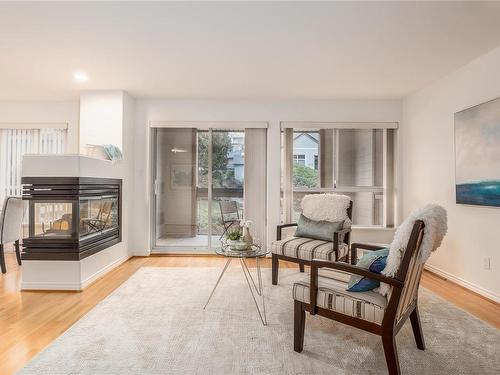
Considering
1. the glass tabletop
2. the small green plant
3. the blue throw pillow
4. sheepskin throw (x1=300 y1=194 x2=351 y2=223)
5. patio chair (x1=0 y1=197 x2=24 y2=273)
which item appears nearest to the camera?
the blue throw pillow

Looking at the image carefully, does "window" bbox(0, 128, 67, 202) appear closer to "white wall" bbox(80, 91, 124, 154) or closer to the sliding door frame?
"white wall" bbox(80, 91, 124, 154)

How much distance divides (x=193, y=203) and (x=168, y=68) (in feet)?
6.96

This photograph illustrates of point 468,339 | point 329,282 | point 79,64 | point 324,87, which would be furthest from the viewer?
point 324,87

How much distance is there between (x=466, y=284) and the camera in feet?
11.2

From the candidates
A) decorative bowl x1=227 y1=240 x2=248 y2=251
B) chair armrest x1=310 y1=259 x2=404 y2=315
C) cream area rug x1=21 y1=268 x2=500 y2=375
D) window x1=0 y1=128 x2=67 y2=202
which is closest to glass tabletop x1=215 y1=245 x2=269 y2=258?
decorative bowl x1=227 y1=240 x2=248 y2=251

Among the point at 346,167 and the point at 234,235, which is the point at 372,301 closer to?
the point at 234,235

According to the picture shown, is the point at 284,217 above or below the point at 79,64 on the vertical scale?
below

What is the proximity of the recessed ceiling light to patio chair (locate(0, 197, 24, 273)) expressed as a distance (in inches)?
67.9

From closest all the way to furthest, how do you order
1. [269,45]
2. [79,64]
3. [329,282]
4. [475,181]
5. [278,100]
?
[329,282]
[269,45]
[475,181]
[79,64]
[278,100]

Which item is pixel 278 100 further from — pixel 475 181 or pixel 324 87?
pixel 475 181

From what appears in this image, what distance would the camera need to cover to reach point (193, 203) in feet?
16.1

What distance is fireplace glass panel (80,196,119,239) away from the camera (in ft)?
11.1

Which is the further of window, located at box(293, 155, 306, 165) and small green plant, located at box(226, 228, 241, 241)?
window, located at box(293, 155, 306, 165)

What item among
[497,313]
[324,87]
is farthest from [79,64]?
[497,313]
